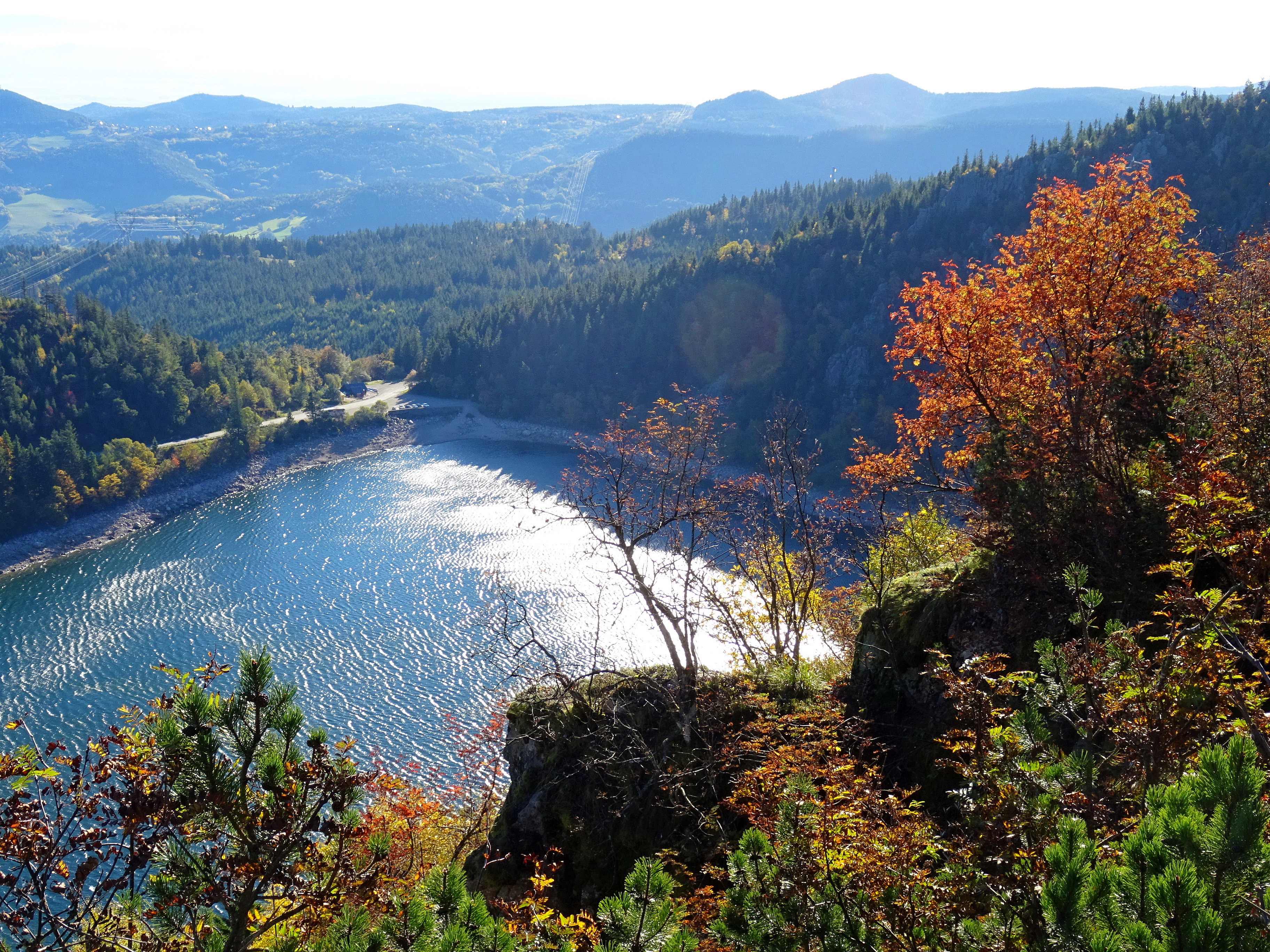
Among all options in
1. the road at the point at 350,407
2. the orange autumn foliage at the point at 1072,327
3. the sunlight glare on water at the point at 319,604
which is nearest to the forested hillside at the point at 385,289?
the road at the point at 350,407

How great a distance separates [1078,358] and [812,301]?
101998mm

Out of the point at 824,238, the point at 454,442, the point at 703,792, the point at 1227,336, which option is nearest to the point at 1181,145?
the point at 824,238

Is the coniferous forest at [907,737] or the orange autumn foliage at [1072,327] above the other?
the orange autumn foliage at [1072,327]

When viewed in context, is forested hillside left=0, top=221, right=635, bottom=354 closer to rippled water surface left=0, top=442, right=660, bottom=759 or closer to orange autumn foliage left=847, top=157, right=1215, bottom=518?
rippled water surface left=0, top=442, right=660, bottom=759

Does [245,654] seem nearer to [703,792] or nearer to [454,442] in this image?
[703,792]

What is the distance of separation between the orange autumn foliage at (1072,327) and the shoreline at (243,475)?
79.9m

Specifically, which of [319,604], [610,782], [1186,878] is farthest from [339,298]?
[1186,878]

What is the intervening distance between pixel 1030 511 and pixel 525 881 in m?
9.30

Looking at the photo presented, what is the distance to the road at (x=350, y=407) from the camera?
99.1 metres

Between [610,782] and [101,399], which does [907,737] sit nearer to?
[610,782]

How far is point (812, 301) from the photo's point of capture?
110 meters

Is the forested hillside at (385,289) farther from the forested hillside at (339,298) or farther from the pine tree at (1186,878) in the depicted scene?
the pine tree at (1186,878)

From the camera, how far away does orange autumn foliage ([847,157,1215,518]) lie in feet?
38.2

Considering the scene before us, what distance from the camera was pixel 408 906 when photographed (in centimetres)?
486
